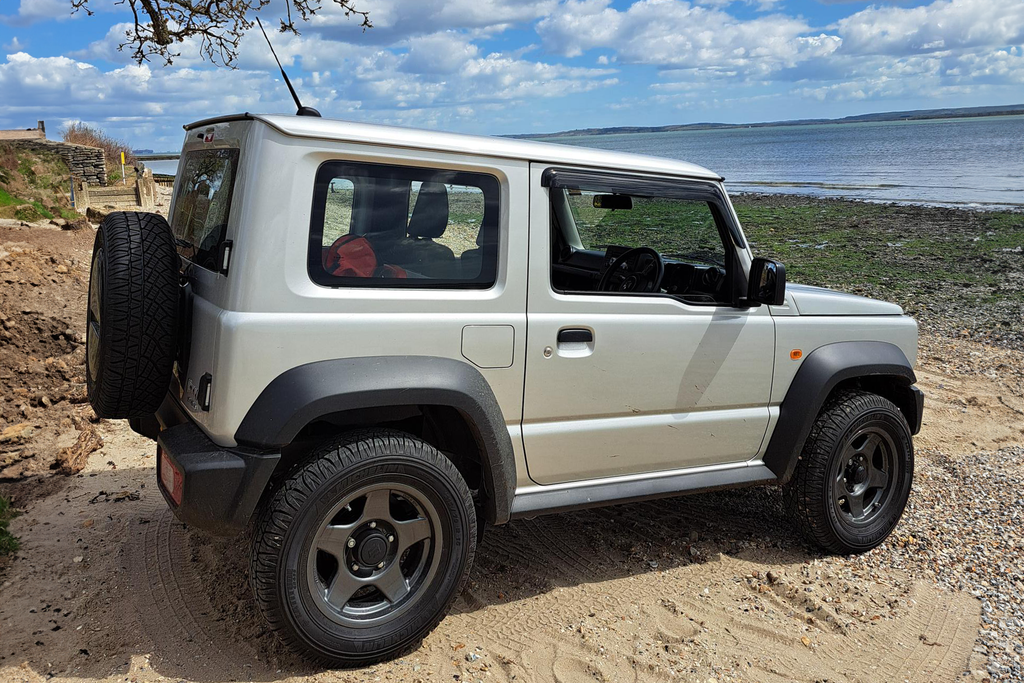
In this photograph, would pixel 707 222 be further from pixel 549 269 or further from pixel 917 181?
pixel 917 181

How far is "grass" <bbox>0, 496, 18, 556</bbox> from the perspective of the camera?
4180 mm

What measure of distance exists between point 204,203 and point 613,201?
182cm

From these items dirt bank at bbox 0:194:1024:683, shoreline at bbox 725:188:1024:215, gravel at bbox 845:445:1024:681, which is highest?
shoreline at bbox 725:188:1024:215

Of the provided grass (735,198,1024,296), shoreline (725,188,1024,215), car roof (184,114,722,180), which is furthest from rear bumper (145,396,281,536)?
shoreline (725,188,1024,215)

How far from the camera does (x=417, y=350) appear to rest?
325 centimetres

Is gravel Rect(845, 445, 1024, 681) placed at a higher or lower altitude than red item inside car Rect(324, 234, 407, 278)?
lower

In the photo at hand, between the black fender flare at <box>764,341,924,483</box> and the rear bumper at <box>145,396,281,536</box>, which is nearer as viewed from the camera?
the rear bumper at <box>145,396,281,536</box>

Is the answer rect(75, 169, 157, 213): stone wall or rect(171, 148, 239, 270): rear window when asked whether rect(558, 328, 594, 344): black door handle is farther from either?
rect(75, 169, 157, 213): stone wall

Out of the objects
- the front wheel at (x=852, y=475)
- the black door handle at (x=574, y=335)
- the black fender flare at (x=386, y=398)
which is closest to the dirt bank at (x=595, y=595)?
the front wheel at (x=852, y=475)

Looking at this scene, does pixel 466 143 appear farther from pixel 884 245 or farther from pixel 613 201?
pixel 884 245

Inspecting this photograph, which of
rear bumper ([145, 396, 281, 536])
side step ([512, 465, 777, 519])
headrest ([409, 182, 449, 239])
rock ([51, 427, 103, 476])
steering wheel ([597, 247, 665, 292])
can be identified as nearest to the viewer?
rear bumper ([145, 396, 281, 536])

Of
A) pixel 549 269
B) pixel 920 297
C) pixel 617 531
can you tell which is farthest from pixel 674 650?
pixel 920 297

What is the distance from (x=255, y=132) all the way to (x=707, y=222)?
2.16 meters

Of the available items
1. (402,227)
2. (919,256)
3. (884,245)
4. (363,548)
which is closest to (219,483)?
(363,548)
